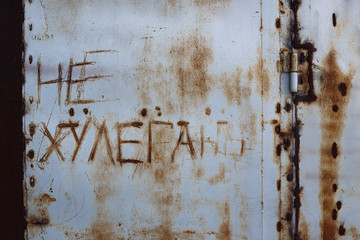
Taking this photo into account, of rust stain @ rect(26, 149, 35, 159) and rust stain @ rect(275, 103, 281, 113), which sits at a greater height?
rust stain @ rect(275, 103, 281, 113)

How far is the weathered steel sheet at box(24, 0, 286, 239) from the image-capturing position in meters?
0.96

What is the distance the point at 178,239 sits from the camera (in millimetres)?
964

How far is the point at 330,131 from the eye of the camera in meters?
0.96

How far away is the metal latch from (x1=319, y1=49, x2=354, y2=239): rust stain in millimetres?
111

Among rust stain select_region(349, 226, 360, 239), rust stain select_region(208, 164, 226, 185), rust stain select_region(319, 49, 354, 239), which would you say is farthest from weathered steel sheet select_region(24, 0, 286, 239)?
rust stain select_region(349, 226, 360, 239)

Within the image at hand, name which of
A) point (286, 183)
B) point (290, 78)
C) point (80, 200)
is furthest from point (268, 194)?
point (80, 200)

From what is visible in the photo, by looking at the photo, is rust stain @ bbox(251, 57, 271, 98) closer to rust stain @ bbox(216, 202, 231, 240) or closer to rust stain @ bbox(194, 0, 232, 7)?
rust stain @ bbox(194, 0, 232, 7)

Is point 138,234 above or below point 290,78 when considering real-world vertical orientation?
below

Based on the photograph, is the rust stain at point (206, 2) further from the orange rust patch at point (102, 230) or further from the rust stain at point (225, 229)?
the orange rust patch at point (102, 230)

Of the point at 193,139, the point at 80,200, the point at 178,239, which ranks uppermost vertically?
the point at 193,139

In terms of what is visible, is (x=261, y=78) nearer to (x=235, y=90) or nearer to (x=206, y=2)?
(x=235, y=90)

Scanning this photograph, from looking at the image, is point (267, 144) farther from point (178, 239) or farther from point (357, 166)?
point (178, 239)

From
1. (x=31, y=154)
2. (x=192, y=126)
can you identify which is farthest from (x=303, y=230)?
(x=31, y=154)

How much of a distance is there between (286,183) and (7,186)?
1.16 m
